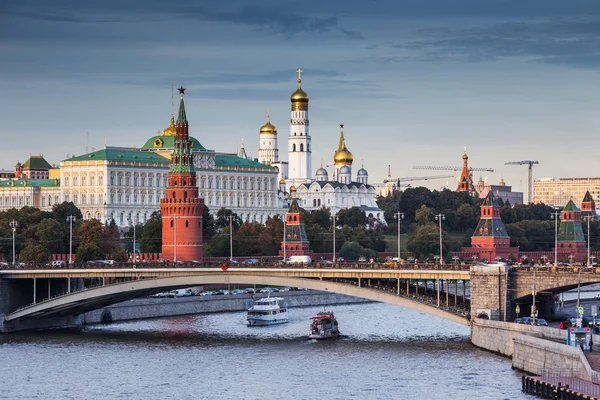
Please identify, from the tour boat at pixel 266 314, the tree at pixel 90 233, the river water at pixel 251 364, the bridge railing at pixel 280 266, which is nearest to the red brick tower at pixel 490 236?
the tree at pixel 90 233

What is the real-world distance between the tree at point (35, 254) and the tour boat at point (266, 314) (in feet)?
115

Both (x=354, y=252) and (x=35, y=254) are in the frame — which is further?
(x=354, y=252)

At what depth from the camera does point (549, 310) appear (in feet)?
340

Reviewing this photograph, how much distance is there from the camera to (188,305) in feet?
410

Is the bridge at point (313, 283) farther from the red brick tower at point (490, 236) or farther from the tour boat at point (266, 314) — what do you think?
the red brick tower at point (490, 236)

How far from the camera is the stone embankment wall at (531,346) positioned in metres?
68.6

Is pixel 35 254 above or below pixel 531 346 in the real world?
above

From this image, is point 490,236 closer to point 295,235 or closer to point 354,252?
point 354,252

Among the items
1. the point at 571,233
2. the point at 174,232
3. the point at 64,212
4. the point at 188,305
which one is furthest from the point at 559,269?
the point at 64,212

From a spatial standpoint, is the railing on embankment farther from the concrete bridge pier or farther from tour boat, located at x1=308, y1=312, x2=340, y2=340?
tour boat, located at x1=308, y1=312, x2=340, y2=340

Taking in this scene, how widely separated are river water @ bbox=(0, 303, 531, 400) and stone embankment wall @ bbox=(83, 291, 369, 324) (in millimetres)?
4773

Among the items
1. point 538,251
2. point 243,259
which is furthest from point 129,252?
point 538,251

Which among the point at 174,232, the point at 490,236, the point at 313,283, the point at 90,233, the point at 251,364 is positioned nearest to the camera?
the point at 251,364

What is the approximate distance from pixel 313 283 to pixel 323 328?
3.07m
